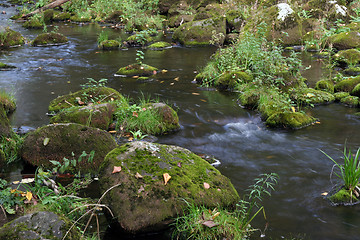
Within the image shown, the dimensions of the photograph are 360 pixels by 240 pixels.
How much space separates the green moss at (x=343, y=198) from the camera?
483cm

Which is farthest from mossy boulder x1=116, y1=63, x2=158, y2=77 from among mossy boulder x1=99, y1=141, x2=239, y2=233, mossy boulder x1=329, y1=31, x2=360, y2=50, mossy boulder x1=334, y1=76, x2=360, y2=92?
mossy boulder x1=329, y1=31, x2=360, y2=50

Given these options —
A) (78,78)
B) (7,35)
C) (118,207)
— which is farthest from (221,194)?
(7,35)

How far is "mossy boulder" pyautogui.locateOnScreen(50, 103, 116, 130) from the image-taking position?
692 cm

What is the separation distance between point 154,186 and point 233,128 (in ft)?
13.3

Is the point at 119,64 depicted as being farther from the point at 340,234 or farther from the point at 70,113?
the point at 340,234

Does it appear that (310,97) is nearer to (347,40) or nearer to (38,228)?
(347,40)

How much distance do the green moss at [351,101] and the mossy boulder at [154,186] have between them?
5.79 m

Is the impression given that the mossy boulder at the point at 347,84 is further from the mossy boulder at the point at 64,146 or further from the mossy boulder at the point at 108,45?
the mossy boulder at the point at 108,45

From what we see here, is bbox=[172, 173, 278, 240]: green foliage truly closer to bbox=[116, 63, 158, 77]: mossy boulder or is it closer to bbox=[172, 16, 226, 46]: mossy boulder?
bbox=[116, 63, 158, 77]: mossy boulder

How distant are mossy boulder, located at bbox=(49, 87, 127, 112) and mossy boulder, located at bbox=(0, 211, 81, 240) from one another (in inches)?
198

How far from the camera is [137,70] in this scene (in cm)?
1186

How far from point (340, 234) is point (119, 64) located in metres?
10.4

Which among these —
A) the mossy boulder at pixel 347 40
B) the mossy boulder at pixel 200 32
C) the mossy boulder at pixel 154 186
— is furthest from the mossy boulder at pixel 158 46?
the mossy boulder at pixel 154 186

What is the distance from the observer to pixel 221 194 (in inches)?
172
